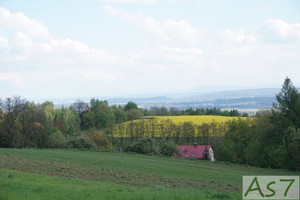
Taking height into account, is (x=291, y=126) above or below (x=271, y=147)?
above

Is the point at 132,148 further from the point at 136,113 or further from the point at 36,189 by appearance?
the point at 136,113

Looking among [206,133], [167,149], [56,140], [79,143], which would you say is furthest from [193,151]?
[56,140]

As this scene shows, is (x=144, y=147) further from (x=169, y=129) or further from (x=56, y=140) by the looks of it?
(x=169, y=129)

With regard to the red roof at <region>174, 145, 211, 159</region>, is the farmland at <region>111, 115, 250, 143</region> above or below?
above

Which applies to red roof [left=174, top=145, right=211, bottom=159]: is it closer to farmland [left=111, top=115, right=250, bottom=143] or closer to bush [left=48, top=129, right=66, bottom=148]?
farmland [left=111, top=115, right=250, bottom=143]

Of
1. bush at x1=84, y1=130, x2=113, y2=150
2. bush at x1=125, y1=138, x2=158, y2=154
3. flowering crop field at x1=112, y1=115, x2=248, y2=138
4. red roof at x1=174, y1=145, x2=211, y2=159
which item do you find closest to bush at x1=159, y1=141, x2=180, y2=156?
bush at x1=125, y1=138, x2=158, y2=154

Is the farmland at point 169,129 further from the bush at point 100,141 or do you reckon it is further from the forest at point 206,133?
the bush at point 100,141

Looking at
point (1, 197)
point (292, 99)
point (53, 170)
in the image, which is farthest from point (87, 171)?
point (292, 99)

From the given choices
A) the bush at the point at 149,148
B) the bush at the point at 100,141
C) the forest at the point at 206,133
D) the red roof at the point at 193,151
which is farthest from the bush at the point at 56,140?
the red roof at the point at 193,151

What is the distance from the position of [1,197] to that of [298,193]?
10.9 metres

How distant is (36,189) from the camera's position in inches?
503

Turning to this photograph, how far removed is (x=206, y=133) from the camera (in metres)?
77.9

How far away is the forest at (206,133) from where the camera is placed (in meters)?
46.9

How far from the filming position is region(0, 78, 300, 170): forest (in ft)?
154
